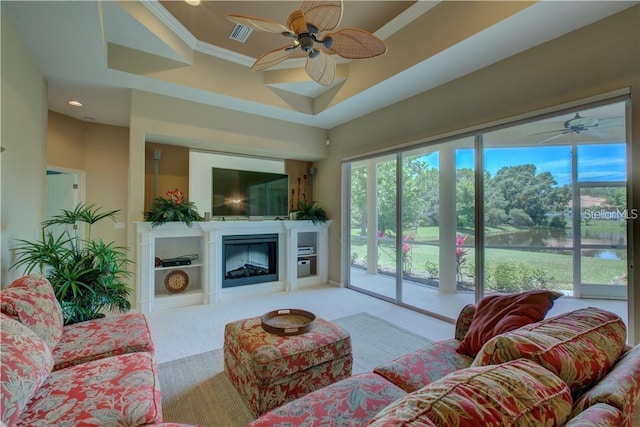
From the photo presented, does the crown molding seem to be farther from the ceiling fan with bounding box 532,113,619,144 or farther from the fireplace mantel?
the ceiling fan with bounding box 532,113,619,144

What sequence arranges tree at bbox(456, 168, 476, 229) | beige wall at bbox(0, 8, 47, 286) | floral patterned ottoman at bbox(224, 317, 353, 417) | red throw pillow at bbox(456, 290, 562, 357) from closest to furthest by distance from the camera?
red throw pillow at bbox(456, 290, 562, 357)
floral patterned ottoman at bbox(224, 317, 353, 417)
beige wall at bbox(0, 8, 47, 286)
tree at bbox(456, 168, 476, 229)

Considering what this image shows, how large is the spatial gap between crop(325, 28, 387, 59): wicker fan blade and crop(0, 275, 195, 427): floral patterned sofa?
248 cm

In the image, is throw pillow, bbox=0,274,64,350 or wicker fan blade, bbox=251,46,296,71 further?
wicker fan blade, bbox=251,46,296,71

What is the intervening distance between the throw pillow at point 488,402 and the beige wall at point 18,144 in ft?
10.2

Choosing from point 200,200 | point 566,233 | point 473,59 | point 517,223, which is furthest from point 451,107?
point 200,200


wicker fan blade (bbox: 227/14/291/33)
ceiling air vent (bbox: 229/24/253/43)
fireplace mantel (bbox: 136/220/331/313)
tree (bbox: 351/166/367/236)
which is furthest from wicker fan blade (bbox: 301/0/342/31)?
tree (bbox: 351/166/367/236)

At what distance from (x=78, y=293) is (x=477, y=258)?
3946mm

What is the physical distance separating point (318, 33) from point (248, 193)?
10.4 ft

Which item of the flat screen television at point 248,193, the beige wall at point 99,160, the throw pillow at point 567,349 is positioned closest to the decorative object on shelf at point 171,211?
the flat screen television at point 248,193

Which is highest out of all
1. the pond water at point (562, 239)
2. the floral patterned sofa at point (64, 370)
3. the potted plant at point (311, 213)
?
the potted plant at point (311, 213)

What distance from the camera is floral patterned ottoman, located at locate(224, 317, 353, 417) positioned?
1.75 meters

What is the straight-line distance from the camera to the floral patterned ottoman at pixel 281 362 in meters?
1.75

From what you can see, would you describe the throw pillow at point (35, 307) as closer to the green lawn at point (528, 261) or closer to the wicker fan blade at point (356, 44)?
the wicker fan blade at point (356, 44)

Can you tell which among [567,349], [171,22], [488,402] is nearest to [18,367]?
[488,402]
